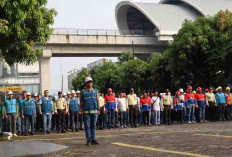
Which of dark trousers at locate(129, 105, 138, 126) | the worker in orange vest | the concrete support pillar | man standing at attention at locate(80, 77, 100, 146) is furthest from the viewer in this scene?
the concrete support pillar

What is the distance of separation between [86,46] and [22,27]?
3913 centimetres

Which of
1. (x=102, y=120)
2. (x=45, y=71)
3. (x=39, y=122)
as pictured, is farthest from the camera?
(x=45, y=71)

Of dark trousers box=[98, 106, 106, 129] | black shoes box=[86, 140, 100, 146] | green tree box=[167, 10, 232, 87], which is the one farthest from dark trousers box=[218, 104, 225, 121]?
black shoes box=[86, 140, 100, 146]

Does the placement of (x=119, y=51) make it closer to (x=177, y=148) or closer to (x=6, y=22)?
(x=6, y=22)

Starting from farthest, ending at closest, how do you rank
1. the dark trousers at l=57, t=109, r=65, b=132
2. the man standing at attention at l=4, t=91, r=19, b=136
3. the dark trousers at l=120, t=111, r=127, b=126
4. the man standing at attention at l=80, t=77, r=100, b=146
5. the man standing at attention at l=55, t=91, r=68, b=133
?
the dark trousers at l=120, t=111, r=127, b=126 → the man standing at attention at l=55, t=91, r=68, b=133 → the dark trousers at l=57, t=109, r=65, b=132 → the man standing at attention at l=4, t=91, r=19, b=136 → the man standing at attention at l=80, t=77, r=100, b=146

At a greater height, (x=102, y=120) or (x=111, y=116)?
(x=111, y=116)

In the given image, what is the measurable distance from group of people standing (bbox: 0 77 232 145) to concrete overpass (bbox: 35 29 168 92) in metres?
28.5

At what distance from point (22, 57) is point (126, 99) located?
7586 mm

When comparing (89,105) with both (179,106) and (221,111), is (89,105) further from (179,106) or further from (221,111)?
(221,111)

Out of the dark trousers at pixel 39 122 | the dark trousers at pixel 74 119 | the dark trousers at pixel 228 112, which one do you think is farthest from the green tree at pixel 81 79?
the dark trousers at pixel 74 119

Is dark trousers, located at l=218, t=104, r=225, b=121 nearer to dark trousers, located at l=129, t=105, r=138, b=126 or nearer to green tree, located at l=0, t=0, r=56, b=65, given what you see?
dark trousers, located at l=129, t=105, r=138, b=126

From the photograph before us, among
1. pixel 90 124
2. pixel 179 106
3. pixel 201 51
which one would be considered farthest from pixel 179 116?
pixel 90 124

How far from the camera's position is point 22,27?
47.0ft

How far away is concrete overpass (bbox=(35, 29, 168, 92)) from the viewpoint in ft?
168
